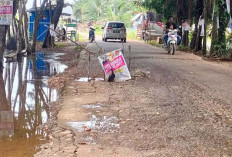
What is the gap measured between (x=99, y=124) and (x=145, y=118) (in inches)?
29.2

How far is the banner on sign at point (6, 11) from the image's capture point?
8.91 meters

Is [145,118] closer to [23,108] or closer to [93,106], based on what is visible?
[93,106]

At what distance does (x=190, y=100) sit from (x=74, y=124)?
2.51 metres

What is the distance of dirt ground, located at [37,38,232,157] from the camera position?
4.25 metres

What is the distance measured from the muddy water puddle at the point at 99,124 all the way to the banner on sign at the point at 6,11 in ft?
15.2

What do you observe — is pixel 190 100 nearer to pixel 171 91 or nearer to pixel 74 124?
pixel 171 91

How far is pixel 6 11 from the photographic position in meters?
8.99

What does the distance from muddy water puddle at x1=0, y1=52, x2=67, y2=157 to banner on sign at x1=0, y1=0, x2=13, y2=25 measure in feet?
5.26

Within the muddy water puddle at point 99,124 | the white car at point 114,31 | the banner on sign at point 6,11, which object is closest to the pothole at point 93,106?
the muddy water puddle at point 99,124

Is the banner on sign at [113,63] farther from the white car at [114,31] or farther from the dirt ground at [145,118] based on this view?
the white car at [114,31]

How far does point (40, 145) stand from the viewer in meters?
4.52

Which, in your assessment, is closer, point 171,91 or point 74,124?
point 74,124

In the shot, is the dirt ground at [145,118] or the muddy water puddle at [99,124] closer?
the dirt ground at [145,118]

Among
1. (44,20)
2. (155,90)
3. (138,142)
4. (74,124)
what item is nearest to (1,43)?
(155,90)
